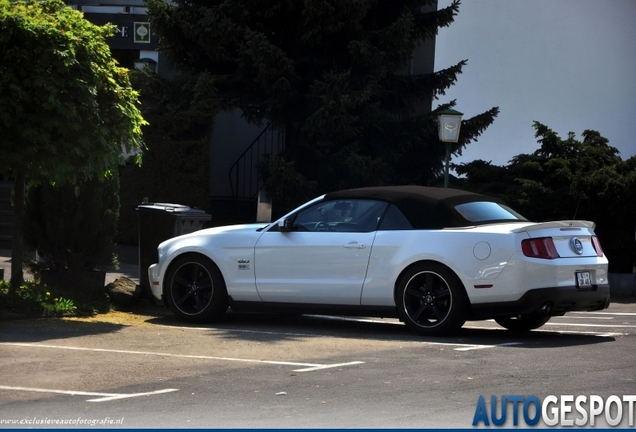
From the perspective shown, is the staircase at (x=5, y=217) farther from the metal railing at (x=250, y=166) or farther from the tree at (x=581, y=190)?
the tree at (x=581, y=190)

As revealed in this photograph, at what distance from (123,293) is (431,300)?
14.1 ft

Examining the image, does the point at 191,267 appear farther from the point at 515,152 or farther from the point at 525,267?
the point at 515,152

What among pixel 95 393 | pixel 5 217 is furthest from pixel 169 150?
pixel 95 393

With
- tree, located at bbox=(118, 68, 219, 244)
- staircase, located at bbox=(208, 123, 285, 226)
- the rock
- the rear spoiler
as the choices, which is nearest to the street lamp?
tree, located at bbox=(118, 68, 219, 244)

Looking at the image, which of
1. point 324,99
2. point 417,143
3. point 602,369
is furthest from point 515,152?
point 602,369

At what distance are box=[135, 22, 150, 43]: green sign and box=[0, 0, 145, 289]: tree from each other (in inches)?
429

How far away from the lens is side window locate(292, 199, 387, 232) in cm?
1082

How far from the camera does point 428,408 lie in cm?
654

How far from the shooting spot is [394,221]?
1068 cm

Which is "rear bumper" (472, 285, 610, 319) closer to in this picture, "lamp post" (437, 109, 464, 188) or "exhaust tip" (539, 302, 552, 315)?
"exhaust tip" (539, 302, 552, 315)

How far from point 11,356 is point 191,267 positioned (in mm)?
3358

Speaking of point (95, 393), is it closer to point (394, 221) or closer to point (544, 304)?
point (394, 221)

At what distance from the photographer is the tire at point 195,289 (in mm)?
11414

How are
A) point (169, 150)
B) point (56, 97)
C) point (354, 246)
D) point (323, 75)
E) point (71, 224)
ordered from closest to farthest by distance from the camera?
1. point (354, 246)
2. point (56, 97)
3. point (71, 224)
4. point (323, 75)
5. point (169, 150)
